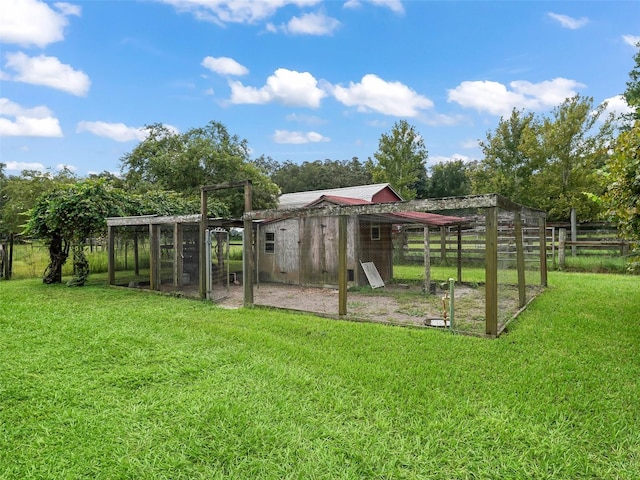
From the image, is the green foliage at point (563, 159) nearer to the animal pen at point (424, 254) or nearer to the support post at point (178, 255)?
the animal pen at point (424, 254)

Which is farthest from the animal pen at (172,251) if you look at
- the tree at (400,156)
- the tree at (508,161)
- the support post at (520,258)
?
the tree at (400,156)

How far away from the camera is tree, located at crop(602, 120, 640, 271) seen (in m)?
3.52

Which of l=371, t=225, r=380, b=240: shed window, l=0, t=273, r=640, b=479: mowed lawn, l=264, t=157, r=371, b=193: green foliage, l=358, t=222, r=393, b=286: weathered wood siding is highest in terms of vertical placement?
l=264, t=157, r=371, b=193: green foliage

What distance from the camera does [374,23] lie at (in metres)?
10.3

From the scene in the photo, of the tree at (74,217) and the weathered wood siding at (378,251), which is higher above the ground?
the tree at (74,217)

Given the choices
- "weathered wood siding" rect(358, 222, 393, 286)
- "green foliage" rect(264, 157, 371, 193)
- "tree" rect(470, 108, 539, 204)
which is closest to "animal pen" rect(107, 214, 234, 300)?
"weathered wood siding" rect(358, 222, 393, 286)

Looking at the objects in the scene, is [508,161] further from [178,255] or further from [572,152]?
[178,255]

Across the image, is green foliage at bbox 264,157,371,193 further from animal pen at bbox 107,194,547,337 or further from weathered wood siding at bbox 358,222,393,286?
weathered wood siding at bbox 358,222,393,286

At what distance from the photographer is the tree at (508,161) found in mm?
14414

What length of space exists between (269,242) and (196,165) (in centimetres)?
629

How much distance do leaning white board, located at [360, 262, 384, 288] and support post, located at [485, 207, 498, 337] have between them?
15.4 feet

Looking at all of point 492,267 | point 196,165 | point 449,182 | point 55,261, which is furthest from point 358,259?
point 449,182

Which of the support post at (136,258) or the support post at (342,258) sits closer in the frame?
the support post at (342,258)

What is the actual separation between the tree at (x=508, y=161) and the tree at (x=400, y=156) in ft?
14.1
